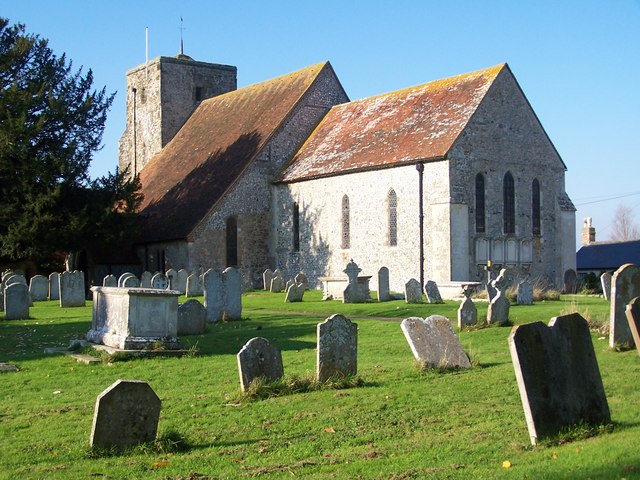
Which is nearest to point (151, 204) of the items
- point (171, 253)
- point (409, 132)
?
point (171, 253)

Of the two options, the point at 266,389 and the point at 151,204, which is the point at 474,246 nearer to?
the point at 151,204

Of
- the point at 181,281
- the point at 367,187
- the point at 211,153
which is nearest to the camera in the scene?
the point at 181,281

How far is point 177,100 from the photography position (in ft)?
160

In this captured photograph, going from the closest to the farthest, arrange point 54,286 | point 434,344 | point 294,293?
point 434,344
point 294,293
point 54,286

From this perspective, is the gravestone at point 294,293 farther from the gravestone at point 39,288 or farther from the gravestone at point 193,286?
the gravestone at point 39,288

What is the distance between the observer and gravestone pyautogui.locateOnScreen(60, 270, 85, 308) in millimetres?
28328

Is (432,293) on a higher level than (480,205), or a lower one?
lower

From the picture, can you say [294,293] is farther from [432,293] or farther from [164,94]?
[164,94]

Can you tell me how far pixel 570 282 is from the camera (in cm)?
3416

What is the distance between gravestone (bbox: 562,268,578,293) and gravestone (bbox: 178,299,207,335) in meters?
18.6

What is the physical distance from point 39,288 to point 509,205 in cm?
1719

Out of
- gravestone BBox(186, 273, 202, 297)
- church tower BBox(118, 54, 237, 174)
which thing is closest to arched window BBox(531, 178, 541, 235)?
gravestone BBox(186, 273, 202, 297)

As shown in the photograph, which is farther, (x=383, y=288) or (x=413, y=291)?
(x=383, y=288)

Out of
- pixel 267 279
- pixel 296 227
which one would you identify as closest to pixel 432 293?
pixel 267 279
